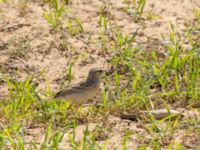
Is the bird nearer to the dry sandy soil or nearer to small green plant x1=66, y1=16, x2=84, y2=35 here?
the dry sandy soil

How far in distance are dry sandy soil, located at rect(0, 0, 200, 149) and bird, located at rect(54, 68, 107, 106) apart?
64cm

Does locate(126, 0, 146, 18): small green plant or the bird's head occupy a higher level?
locate(126, 0, 146, 18): small green plant

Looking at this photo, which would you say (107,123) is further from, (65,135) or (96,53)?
(96,53)

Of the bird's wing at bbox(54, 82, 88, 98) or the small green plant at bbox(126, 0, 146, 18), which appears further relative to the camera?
the small green plant at bbox(126, 0, 146, 18)

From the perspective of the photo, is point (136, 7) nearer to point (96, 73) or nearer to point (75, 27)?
point (75, 27)

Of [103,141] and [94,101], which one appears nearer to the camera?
[103,141]

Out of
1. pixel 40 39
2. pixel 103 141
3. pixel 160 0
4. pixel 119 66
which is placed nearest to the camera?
pixel 103 141

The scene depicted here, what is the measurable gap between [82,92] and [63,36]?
1883 mm

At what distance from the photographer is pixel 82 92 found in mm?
8727

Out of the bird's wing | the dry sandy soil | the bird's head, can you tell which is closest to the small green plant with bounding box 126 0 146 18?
the dry sandy soil

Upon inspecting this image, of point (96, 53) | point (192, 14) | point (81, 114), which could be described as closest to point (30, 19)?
point (96, 53)

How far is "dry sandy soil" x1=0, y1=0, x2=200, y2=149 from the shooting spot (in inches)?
389

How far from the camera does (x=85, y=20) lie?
11.0 metres

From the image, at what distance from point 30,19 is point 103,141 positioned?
11.5 feet
